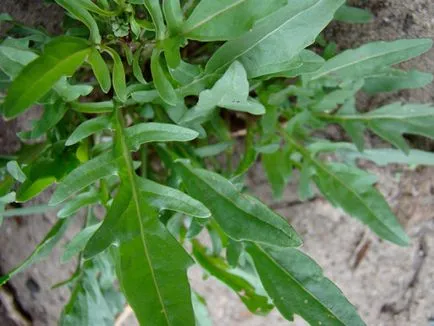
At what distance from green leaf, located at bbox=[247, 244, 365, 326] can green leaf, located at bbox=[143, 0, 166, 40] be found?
0.97ft

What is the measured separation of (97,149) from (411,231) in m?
0.60

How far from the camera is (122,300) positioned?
42.1 inches

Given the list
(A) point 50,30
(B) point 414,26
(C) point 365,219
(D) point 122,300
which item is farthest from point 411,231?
(A) point 50,30

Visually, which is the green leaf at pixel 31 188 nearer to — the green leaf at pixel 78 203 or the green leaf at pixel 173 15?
the green leaf at pixel 78 203

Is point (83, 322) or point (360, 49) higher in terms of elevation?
point (360, 49)

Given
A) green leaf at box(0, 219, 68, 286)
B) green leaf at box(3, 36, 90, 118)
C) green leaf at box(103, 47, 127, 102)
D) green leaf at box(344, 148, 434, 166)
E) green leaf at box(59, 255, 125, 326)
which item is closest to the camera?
green leaf at box(3, 36, 90, 118)

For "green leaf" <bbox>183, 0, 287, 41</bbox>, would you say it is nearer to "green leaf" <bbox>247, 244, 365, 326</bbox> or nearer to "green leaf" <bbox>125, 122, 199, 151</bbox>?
"green leaf" <bbox>125, 122, 199, 151</bbox>

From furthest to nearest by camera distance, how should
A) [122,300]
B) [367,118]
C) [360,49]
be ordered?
[122,300]
[367,118]
[360,49]

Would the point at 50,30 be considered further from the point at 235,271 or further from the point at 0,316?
the point at 0,316

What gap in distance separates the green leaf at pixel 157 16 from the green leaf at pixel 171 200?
16cm

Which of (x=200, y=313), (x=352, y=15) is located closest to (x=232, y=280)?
(x=200, y=313)

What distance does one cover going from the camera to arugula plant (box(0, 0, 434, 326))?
2.13 feet

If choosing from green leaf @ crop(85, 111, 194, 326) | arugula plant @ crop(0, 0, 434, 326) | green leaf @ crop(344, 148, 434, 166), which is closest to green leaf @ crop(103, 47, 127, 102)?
arugula plant @ crop(0, 0, 434, 326)

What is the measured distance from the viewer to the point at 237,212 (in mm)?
726
